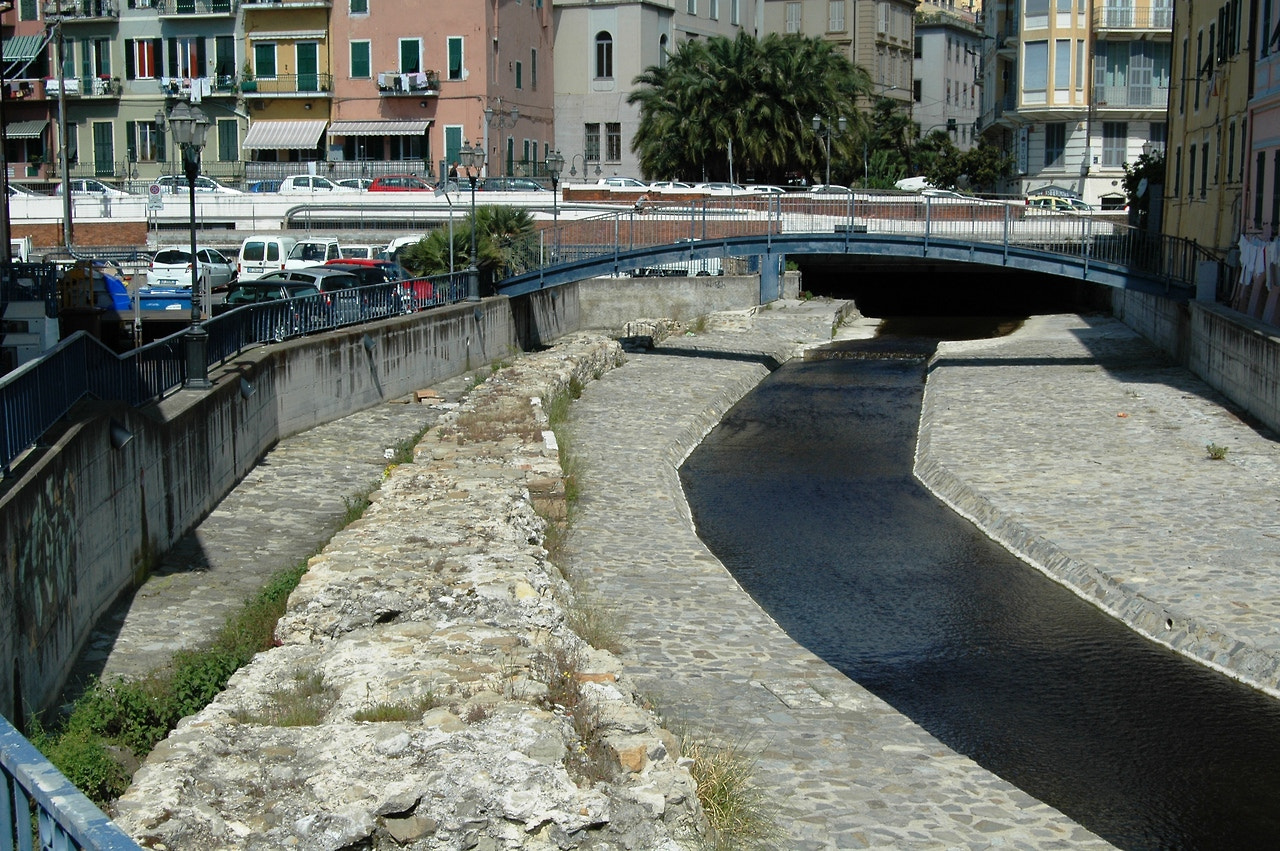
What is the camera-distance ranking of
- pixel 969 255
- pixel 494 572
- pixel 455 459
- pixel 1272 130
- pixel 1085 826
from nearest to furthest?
pixel 1085 826 < pixel 494 572 < pixel 455 459 < pixel 1272 130 < pixel 969 255

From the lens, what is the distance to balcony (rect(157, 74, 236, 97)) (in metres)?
65.9

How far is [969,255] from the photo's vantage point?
119 ft

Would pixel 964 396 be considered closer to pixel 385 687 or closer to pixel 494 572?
pixel 494 572

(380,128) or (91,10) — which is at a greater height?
(91,10)

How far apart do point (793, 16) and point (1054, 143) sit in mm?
36314

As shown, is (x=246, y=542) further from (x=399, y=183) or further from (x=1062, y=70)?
(x=1062, y=70)

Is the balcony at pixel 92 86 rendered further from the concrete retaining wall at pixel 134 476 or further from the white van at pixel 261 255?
the concrete retaining wall at pixel 134 476

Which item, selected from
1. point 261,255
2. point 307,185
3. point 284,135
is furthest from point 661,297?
point 284,135

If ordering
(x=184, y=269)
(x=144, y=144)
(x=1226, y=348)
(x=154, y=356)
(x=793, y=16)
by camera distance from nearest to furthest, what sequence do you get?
(x=154, y=356), (x=1226, y=348), (x=184, y=269), (x=144, y=144), (x=793, y=16)

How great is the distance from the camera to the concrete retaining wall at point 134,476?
11641mm

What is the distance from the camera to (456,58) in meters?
64.1

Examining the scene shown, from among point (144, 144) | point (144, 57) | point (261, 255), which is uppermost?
point (144, 57)

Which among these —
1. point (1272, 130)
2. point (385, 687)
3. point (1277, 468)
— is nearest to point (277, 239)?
point (1272, 130)

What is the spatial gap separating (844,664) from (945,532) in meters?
6.38
